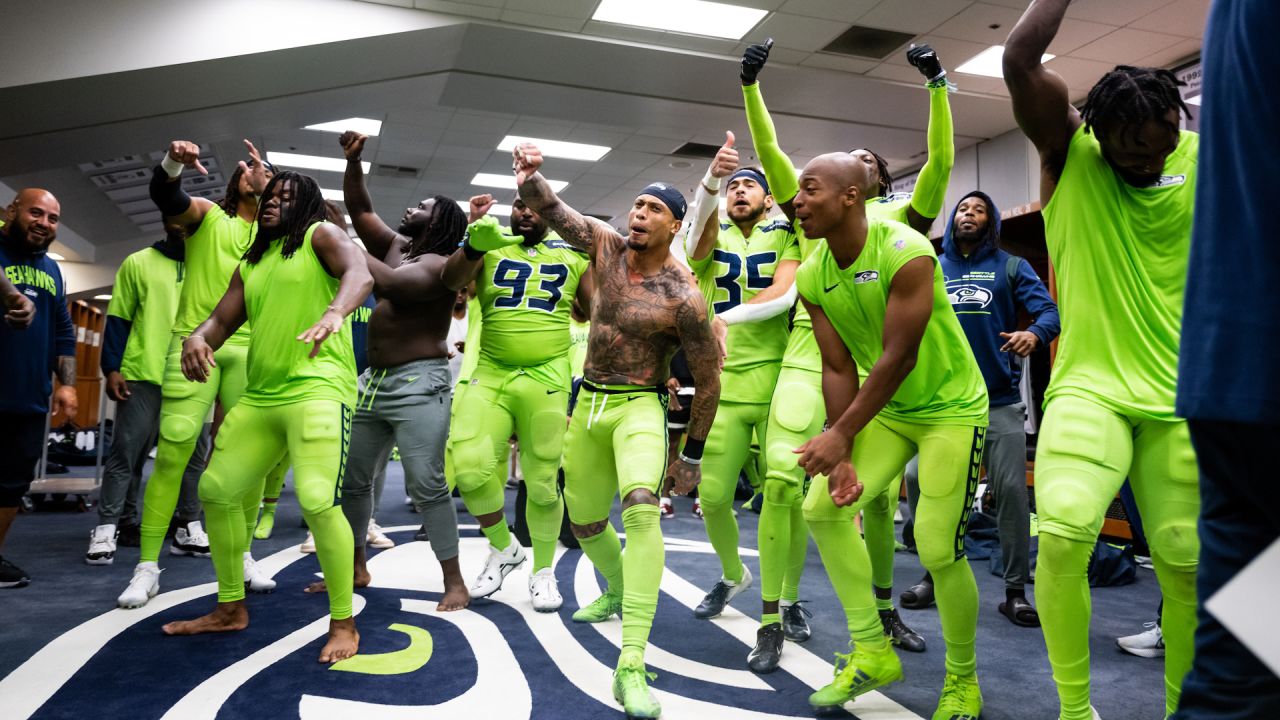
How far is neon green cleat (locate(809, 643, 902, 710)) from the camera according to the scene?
277cm

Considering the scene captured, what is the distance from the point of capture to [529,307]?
4.16 meters

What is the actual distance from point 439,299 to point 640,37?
19.1 feet

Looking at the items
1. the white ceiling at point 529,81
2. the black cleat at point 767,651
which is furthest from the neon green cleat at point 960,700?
the white ceiling at point 529,81

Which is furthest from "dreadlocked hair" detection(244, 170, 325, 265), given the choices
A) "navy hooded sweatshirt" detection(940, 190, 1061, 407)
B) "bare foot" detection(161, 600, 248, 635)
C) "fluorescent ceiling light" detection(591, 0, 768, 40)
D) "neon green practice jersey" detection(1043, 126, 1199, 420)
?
"fluorescent ceiling light" detection(591, 0, 768, 40)

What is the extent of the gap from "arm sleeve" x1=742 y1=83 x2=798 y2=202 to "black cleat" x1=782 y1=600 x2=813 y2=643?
1.76 meters

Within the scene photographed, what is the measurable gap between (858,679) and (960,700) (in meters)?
0.31

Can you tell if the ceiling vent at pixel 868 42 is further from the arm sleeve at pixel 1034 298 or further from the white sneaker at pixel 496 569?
the white sneaker at pixel 496 569

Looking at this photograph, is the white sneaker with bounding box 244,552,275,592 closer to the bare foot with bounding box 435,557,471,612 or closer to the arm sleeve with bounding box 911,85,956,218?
the bare foot with bounding box 435,557,471,612

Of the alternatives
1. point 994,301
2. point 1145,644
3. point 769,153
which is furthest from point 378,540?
point 1145,644

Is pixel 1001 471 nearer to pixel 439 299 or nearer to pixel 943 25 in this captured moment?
pixel 439 299

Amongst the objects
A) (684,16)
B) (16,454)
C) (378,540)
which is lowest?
(378,540)

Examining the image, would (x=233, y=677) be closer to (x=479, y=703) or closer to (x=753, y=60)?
(x=479, y=703)

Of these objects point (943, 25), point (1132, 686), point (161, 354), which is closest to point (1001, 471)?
point (1132, 686)

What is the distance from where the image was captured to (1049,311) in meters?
4.44
